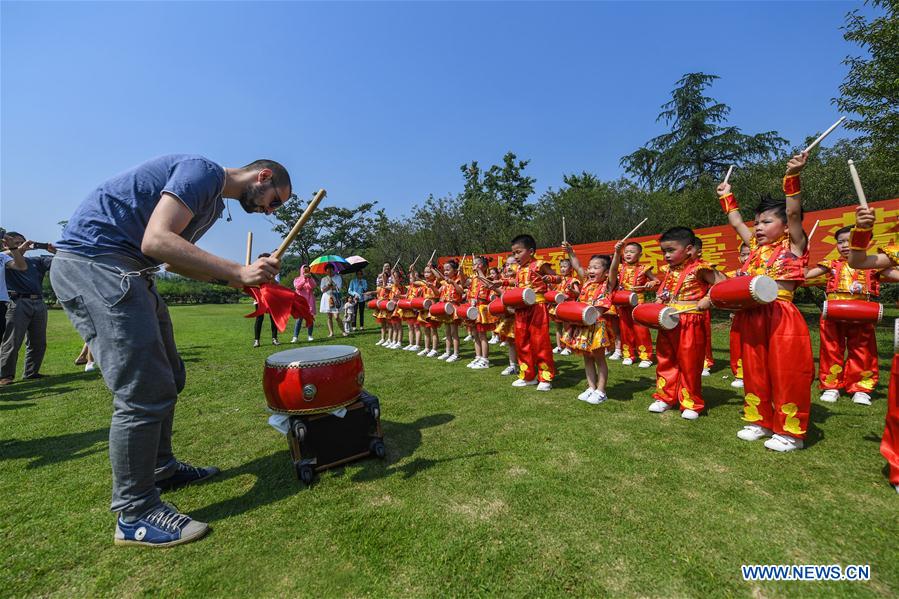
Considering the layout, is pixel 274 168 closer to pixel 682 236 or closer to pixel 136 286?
pixel 136 286

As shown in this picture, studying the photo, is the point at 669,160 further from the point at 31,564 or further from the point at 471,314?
the point at 31,564

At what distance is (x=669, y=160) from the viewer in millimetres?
24828

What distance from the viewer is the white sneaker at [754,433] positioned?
3.32 metres

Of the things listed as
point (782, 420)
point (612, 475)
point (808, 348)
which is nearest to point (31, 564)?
point (612, 475)

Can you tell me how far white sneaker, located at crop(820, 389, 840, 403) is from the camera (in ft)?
14.3

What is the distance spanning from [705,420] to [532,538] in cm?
261

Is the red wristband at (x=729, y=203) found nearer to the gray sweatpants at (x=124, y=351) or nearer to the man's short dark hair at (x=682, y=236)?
the man's short dark hair at (x=682, y=236)

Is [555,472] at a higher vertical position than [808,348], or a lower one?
lower

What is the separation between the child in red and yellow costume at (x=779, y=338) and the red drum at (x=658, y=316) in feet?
1.74

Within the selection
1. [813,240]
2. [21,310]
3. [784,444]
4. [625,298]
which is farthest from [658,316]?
[21,310]

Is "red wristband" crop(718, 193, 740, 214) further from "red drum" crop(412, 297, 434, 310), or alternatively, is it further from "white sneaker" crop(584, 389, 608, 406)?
"red drum" crop(412, 297, 434, 310)

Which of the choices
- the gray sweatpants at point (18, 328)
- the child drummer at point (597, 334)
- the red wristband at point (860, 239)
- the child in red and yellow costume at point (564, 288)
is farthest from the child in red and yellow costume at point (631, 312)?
the gray sweatpants at point (18, 328)

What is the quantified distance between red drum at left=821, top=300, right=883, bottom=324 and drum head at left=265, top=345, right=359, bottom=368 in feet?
16.5

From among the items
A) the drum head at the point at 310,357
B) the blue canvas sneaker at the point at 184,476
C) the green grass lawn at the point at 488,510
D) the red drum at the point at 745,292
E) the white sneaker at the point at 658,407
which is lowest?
the white sneaker at the point at 658,407
